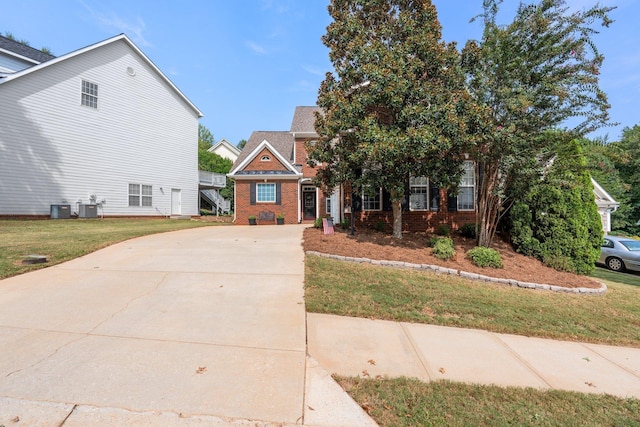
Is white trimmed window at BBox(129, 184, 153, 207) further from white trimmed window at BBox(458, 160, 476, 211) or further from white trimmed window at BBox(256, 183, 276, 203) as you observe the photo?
white trimmed window at BBox(458, 160, 476, 211)

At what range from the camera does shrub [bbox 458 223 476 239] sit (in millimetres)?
10766

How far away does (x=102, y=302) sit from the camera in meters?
4.46

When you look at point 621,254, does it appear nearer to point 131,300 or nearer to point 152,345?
point 152,345

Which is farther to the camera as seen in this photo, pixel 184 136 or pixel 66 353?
pixel 184 136

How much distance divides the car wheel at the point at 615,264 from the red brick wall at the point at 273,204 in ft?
47.0

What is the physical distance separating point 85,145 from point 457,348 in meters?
20.8

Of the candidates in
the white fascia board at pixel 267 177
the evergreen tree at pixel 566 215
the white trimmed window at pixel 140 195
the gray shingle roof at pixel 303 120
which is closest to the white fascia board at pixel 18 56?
the white trimmed window at pixel 140 195

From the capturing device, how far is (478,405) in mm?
2574

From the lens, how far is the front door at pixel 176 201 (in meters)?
→ 21.5

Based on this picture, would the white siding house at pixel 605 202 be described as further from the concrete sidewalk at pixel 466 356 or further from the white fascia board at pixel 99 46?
the white fascia board at pixel 99 46

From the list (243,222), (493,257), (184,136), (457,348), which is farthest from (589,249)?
(184,136)

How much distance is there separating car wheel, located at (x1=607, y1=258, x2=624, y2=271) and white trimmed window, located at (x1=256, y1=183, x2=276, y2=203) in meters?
15.7

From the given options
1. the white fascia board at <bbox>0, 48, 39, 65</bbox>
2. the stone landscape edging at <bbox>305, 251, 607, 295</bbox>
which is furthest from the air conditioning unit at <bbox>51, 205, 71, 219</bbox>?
the stone landscape edging at <bbox>305, 251, 607, 295</bbox>

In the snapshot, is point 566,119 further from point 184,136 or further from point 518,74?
point 184,136
